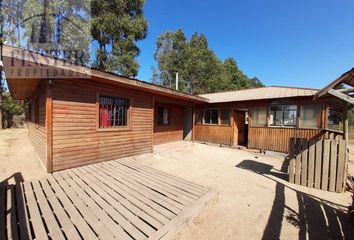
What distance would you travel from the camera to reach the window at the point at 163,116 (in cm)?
999

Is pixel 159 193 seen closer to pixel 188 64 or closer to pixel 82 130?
pixel 82 130

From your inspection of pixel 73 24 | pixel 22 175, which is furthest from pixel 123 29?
pixel 22 175

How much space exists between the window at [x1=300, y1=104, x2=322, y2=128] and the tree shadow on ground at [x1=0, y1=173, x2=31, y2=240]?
9.88 metres

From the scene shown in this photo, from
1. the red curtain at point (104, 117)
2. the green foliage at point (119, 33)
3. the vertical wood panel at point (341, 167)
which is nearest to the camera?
the vertical wood panel at point (341, 167)

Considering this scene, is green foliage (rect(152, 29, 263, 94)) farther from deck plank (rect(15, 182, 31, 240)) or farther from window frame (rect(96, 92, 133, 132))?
deck plank (rect(15, 182, 31, 240))

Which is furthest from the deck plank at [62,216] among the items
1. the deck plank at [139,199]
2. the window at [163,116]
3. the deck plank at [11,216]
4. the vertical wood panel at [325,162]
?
the window at [163,116]

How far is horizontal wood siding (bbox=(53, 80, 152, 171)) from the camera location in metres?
4.69

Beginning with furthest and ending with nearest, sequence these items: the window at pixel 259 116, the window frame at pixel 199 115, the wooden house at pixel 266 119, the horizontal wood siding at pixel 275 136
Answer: the window frame at pixel 199 115 → the window at pixel 259 116 → the horizontal wood siding at pixel 275 136 → the wooden house at pixel 266 119

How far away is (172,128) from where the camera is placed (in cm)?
1102

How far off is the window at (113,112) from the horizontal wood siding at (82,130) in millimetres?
218

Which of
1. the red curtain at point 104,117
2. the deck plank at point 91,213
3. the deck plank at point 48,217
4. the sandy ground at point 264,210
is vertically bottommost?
the sandy ground at point 264,210

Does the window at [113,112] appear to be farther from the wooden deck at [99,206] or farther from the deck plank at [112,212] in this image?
the deck plank at [112,212]

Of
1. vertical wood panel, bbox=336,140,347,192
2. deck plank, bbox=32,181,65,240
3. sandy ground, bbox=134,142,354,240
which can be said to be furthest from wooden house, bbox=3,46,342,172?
vertical wood panel, bbox=336,140,347,192

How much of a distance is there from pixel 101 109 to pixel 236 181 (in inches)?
193
